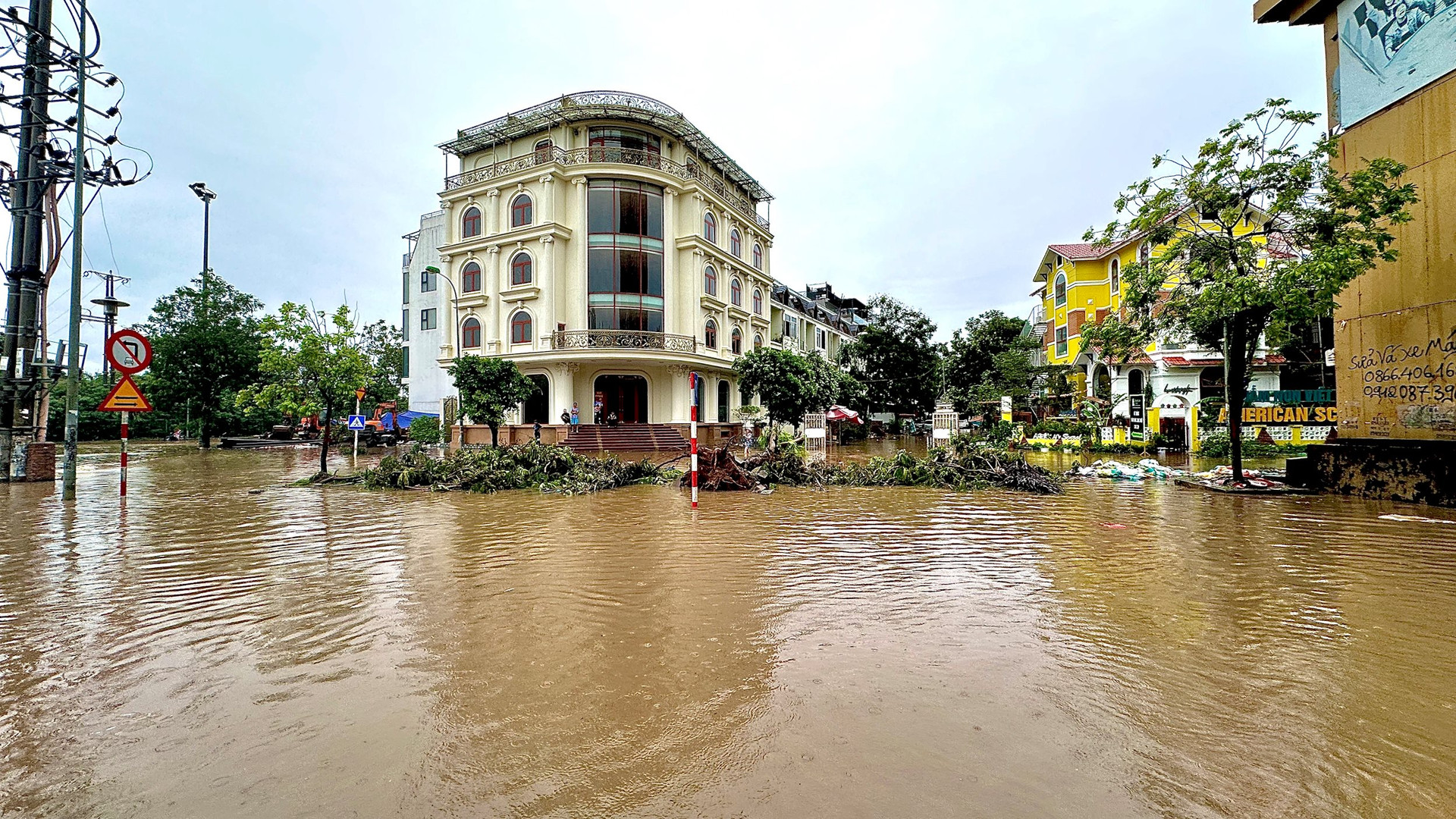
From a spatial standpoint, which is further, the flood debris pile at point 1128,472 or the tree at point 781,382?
the tree at point 781,382

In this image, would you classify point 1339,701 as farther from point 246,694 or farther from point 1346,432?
point 1346,432

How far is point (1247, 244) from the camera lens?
12.8 m

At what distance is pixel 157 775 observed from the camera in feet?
9.00

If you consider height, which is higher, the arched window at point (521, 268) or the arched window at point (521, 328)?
the arched window at point (521, 268)

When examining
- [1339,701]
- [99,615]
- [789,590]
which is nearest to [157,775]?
[99,615]

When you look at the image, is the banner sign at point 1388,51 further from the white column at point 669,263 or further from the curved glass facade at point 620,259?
the curved glass facade at point 620,259

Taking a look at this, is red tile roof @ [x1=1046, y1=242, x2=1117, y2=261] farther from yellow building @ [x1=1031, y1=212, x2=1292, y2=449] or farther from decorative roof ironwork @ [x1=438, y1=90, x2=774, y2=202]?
decorative roof ironwork @ [x1=438, y1=90, x2=774, y2=202]

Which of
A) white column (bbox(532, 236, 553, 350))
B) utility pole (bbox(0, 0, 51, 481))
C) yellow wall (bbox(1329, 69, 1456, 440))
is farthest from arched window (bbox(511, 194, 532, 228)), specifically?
yellow wall (bbox(1329, 69, 1456, 440))

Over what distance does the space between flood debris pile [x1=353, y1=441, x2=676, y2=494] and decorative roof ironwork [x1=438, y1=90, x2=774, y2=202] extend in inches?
830

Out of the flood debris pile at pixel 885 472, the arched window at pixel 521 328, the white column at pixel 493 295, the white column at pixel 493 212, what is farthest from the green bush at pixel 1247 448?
the white column at pixel 493 212

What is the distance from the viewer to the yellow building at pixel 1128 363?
25.2 metres

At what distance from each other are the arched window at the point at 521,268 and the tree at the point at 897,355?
2379 cm

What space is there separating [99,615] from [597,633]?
388 cm

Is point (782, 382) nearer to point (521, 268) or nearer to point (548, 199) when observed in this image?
point (521, 268)
